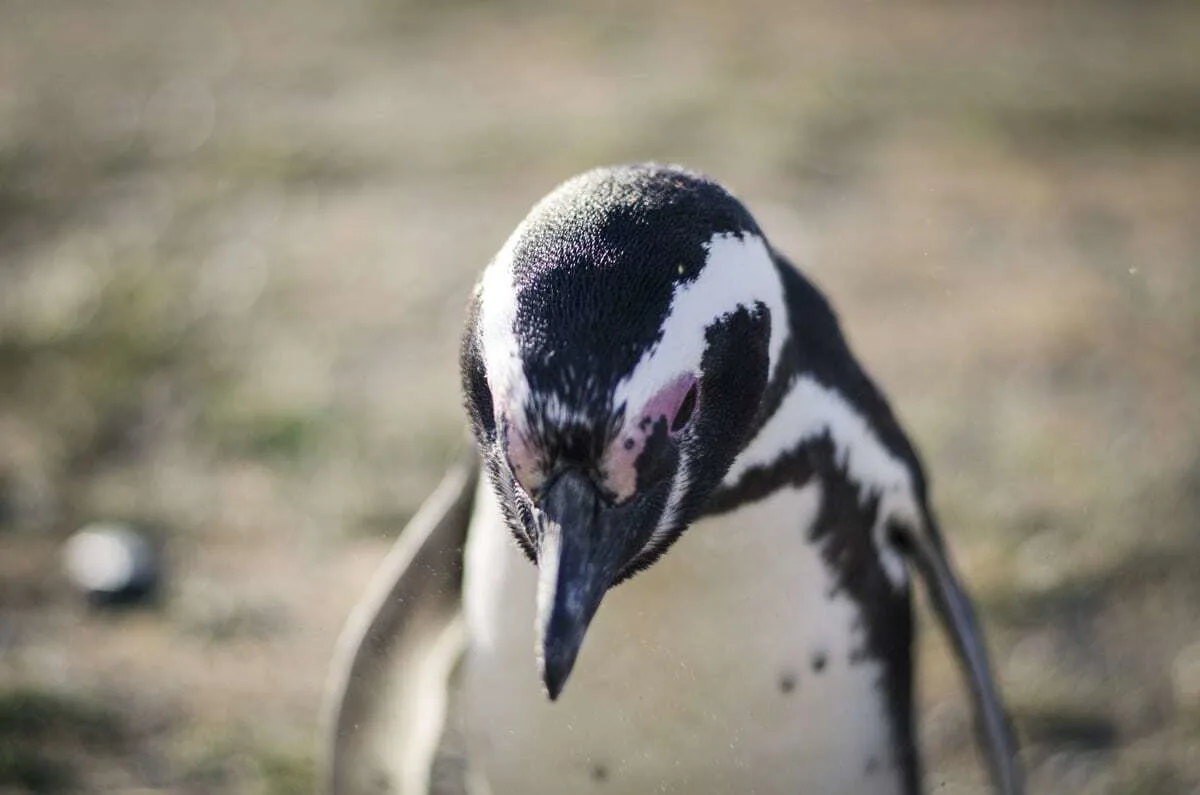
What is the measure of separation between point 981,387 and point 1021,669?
1.15 m

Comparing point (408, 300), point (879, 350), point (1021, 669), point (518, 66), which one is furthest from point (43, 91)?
point (1021, 669)

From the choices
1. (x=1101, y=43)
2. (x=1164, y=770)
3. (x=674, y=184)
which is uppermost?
(x=1101, y=43)

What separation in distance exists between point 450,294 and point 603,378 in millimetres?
3230

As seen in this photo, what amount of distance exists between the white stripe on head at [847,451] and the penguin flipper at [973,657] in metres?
0.06

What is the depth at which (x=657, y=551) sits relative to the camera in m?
1.83

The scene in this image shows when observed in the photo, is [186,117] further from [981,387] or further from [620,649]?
[620,649]

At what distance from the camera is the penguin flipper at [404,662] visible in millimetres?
2474

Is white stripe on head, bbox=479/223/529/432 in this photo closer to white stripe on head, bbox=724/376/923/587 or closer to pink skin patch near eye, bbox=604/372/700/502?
pink skin patch near eye, bbox=604/372/700/502

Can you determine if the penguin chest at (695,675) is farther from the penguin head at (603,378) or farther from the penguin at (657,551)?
the penguin head at (603,378)

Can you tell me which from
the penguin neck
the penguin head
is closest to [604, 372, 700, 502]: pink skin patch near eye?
the penguin head

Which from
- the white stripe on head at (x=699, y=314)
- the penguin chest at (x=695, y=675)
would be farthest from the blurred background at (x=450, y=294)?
the white stripe on head at (x=699, y=314)

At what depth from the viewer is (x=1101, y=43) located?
6.44 m

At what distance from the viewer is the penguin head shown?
162 centimetres

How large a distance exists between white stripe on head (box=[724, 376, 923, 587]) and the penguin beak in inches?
14.2
